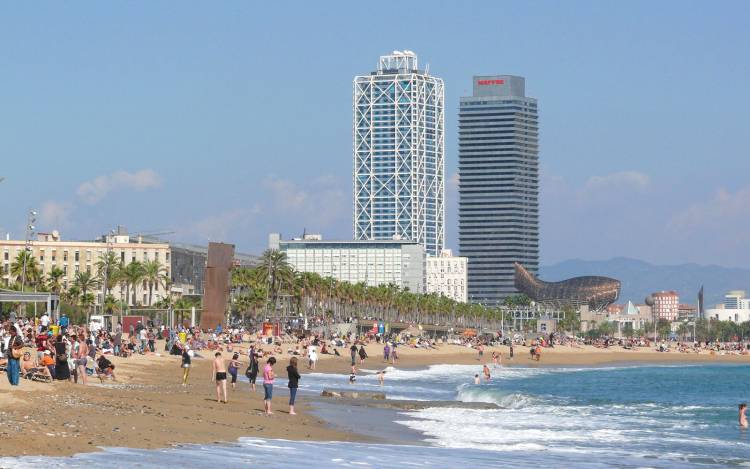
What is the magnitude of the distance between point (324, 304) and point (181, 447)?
16164 centimetres

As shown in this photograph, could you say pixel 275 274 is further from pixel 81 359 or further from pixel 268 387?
pixel 268 387

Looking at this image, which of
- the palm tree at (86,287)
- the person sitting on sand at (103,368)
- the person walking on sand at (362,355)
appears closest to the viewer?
the person sitting on sand at (103,368)

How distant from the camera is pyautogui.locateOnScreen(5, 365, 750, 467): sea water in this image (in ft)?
77.2

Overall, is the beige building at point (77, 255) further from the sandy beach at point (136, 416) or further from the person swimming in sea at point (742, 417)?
the person swimming in sea at point (742, 417)

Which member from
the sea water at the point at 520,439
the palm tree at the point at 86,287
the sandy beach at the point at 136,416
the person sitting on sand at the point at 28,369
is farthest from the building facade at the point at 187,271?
the person sitting on sand at the point at 28,369

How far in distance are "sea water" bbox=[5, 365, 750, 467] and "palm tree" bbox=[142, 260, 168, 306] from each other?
3312 inches

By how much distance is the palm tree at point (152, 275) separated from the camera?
485 ft

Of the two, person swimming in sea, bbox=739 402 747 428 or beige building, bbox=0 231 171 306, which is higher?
Answer: beige building, bbox=0 231 171 306

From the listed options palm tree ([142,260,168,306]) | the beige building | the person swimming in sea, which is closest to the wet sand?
the person swimming in sea

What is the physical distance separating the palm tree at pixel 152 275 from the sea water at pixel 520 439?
84.1 metres

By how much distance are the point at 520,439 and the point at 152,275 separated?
119 meters

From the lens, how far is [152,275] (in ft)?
485

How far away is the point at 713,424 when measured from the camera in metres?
43.4

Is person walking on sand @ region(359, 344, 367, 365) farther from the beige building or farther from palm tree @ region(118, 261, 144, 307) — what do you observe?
the beige building
